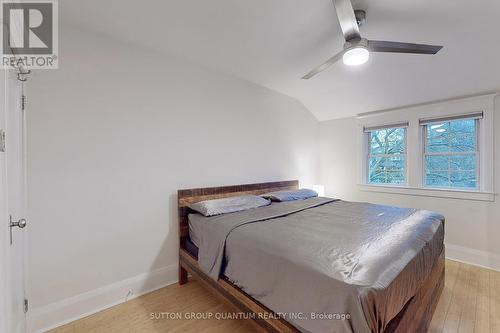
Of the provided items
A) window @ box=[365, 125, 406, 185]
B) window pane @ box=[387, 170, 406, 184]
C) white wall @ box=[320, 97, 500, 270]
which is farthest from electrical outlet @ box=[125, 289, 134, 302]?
window pane @ box=[387, 170, 406, 184]

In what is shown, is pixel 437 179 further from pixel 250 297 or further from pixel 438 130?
pixel 250 297

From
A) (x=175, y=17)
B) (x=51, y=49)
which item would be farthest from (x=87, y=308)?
(x=175, y=17)

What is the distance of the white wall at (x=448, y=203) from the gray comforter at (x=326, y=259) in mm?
1235

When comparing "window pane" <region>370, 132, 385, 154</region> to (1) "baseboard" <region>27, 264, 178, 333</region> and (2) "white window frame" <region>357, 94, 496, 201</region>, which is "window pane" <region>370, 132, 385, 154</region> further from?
(1) "baseboard" <region>27, 264, 178, 333</region>

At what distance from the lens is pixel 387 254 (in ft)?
4.45

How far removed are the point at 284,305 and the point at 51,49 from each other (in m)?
2.61

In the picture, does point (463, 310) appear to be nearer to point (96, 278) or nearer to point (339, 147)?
point (339, 147)

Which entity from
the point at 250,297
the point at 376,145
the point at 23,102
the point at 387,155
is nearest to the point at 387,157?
the point at 387,155

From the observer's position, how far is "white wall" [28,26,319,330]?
1786 millimetres

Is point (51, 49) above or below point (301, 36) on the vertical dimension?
below

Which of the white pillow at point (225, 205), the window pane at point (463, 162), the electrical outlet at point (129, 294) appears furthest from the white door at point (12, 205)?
the window pane at point (463, 162)

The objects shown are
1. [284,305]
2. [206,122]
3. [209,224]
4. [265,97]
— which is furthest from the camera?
[265,97]

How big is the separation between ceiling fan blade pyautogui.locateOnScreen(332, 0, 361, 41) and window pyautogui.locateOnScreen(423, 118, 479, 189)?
2563mm

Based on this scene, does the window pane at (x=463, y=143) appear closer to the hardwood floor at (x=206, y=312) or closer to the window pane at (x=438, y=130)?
the window pane at (x=438, y=130)
